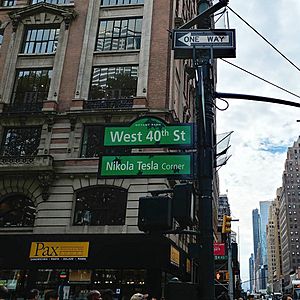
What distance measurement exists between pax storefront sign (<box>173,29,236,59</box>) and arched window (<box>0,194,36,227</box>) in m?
18.6

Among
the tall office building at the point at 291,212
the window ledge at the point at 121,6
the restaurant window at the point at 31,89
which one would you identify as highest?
the tall office building at the point at 291,212

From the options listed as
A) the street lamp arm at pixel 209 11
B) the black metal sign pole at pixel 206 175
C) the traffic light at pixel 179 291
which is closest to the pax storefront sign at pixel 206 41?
the black metal sign pole at pixel 206 175

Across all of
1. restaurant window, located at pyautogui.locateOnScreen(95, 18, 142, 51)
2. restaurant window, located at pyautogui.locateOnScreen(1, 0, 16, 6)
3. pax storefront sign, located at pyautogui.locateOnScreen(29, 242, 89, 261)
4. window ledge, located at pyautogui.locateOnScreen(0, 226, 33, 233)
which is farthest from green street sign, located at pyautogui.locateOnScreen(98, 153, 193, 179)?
restaurant window, located at pyautogui.locateOnScreen(1, 0, 16, 6)

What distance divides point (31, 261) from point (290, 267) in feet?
502

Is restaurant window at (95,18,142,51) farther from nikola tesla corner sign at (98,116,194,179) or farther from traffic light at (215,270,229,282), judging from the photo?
nikola tesla corner sign at (98,116,194,179)

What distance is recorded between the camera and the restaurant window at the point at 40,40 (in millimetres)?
26906

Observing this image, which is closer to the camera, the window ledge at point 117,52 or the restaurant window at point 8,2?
the window ledge at point 117,52

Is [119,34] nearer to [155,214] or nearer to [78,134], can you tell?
[78,134]

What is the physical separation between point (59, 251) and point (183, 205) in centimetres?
1735

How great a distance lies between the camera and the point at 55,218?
21.7 meters

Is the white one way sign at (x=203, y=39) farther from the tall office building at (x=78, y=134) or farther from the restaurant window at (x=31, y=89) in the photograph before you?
the restaurant window at (x=31, y=89)

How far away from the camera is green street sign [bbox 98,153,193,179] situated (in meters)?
5.82

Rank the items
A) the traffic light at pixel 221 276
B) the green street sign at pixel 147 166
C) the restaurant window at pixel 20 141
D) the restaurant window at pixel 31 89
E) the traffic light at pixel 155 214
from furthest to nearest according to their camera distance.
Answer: the traffic light at pixel 221 276
the restaurant window at pixel 31 89
the restaurant window at pixel 20 141
the green street sign at pixel 147 166
the traffic light at pixel 155 214

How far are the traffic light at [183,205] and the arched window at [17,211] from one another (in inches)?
761
